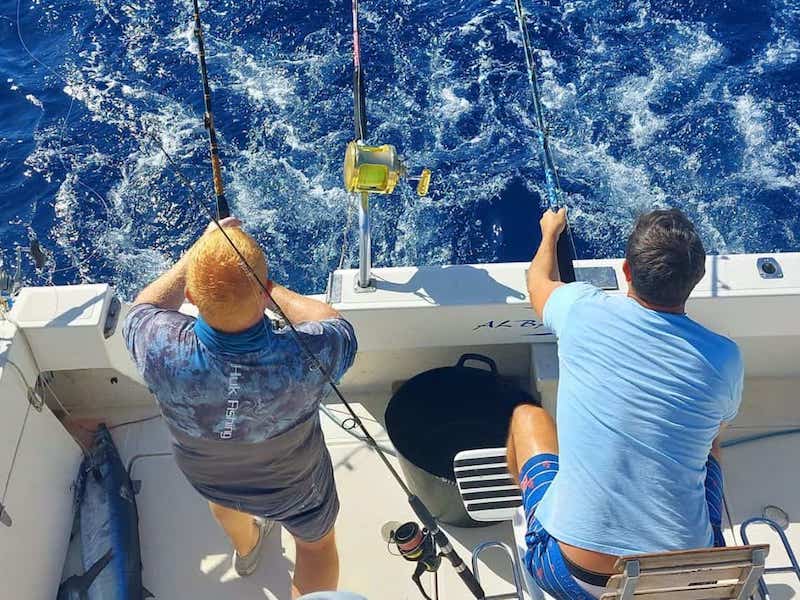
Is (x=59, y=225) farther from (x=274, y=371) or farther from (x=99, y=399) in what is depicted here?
(x=274, y=371)

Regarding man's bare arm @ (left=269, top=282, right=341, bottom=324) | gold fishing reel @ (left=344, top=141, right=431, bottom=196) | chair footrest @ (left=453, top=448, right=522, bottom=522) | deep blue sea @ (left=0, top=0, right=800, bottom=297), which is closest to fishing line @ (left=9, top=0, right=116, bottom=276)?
deep blue sea @ (left=0, top=0, right=800, bottom=297)

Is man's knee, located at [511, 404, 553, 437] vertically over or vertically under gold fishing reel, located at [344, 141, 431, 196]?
under

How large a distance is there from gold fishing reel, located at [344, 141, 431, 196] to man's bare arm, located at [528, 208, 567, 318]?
0.45 m

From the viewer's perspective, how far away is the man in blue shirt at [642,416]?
154cm

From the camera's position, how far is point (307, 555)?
6.95 feet

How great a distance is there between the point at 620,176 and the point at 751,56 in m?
1.55

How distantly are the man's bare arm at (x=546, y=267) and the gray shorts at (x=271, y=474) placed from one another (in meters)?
0.66

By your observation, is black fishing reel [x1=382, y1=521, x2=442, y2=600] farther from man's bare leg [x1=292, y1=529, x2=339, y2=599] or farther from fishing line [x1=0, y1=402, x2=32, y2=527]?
fishing line [x1=0, y1=402, x2=32, y2=527]

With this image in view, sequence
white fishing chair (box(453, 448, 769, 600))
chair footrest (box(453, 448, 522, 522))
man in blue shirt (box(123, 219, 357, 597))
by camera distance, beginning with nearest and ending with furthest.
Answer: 1. white fishing chair (box(453, 448, 769, 600))
2. man in blue shirt (box(123, 219, 357, 597))
3. chair footrest (box(453, 448, 522, 522))

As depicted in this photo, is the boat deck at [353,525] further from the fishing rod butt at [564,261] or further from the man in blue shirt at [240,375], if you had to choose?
the fishing rod butt at [564,261]

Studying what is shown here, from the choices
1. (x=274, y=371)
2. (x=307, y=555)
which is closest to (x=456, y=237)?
(x=307, y=555)

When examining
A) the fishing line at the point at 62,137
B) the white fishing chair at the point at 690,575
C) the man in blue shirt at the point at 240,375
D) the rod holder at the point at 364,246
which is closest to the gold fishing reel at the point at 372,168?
the rod holder at the point at 364,246

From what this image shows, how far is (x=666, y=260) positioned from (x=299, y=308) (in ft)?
2.79

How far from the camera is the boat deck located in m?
2.36
